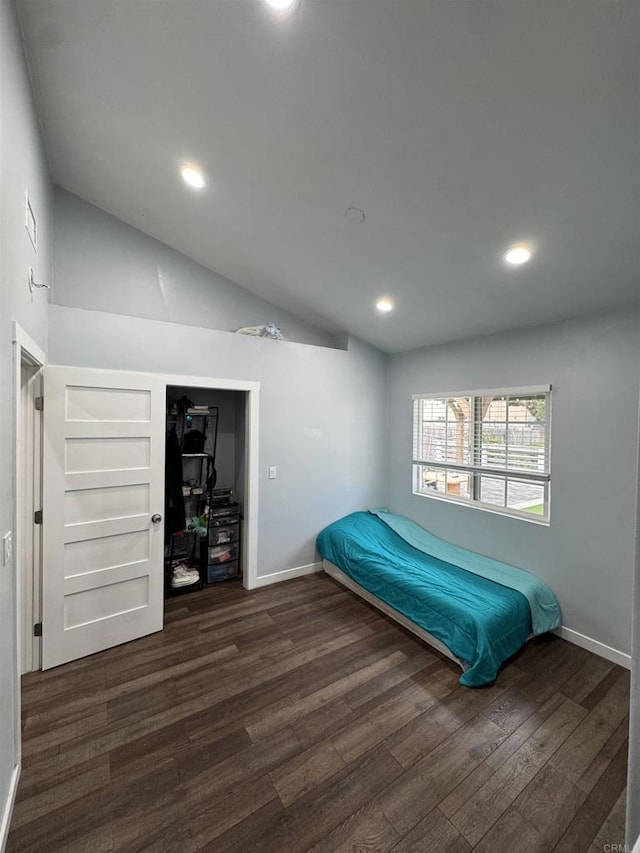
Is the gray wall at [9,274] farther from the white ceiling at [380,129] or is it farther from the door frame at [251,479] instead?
the door frame at [251,479]

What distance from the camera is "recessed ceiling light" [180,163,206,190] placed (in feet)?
7.44

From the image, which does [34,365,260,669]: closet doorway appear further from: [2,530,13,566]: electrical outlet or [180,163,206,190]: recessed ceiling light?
[180,163,206,190]: recessed ceiling light

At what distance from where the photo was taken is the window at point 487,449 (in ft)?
9.91

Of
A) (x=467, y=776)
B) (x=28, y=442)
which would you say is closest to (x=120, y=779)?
(x=467, y=776)

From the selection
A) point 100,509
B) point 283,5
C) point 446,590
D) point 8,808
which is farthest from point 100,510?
point 283,5

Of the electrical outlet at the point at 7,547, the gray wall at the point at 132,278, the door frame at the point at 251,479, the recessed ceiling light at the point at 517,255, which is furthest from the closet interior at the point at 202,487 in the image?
the recessed ceiling light at the point at 517,255

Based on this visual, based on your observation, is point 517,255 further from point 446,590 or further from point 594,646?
point 594,646

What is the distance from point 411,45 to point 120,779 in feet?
11.5

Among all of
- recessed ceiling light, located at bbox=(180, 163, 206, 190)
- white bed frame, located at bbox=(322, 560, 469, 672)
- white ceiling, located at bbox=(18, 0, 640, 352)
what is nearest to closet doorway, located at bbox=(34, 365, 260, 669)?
recessed ceiling light, located at bbox=(180, 163, 206, 190)

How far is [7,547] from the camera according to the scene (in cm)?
150

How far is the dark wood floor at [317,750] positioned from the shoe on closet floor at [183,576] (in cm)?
65

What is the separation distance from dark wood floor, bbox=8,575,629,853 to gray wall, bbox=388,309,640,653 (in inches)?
18.5

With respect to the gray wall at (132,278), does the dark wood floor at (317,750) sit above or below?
below

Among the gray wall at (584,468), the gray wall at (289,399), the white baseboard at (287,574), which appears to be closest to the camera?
the gray wall at (584,468)
